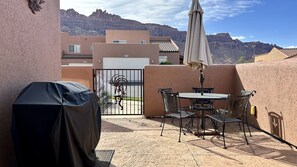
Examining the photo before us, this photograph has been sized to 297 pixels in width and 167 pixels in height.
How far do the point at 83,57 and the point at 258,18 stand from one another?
23.4m

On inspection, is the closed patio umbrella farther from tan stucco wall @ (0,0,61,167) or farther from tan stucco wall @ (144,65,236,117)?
tan stucco wall @ (0,0,61,167)

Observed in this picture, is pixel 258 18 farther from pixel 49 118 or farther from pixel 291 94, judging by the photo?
pixel 49 118

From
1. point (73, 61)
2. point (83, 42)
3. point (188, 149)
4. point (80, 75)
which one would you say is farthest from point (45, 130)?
point (83, 42)

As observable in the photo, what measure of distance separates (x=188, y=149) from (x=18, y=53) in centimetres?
310

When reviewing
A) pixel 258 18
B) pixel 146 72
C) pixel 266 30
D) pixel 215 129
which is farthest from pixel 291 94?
pixel 266 30

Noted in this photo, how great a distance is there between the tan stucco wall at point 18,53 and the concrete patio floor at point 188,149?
1.63 m

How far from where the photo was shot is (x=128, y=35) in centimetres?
3434

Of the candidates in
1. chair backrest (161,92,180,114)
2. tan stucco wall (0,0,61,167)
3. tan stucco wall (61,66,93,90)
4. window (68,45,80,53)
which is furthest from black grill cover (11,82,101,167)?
window (68,45,80,53)

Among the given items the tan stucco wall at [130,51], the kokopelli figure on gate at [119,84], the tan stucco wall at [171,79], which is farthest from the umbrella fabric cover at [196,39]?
the tan stucco wall at [130,51]

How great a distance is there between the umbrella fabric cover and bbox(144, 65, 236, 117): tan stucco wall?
70.8 inches

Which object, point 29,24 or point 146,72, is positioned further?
point 146,72

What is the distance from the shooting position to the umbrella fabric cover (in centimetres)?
600

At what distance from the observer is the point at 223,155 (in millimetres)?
4422

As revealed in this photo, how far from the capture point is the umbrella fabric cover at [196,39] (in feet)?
19.7
